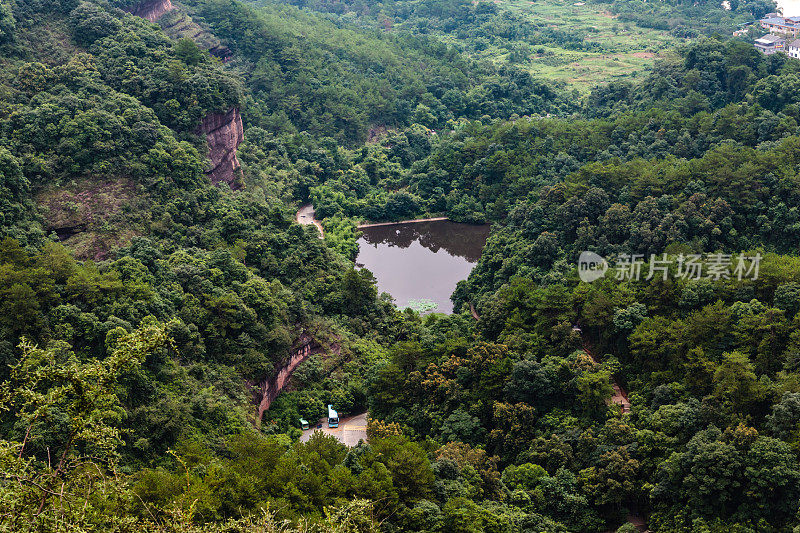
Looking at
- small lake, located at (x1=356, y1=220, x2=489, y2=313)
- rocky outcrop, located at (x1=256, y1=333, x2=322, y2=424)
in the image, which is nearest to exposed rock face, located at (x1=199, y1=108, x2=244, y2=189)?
small lake, located at (x1=356, y1=220, x2=489, y2=313)

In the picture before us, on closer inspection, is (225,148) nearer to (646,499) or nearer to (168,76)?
(168,76)

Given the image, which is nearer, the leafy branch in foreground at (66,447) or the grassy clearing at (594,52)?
the leafy branch in foreground at (66,447)

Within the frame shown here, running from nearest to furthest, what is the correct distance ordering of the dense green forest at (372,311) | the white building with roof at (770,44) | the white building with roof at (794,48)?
the dense green forest at (372,311)
the white building with roof at (794,48)
the white building with roof at (770,44)

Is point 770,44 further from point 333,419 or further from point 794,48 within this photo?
point 333,419

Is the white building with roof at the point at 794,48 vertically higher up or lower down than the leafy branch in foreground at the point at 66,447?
lower down

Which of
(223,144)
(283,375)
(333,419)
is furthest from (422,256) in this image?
(333,419)

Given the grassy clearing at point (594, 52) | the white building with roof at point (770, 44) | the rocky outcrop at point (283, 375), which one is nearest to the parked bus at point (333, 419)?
the rocky outcrop at point (283, 375)

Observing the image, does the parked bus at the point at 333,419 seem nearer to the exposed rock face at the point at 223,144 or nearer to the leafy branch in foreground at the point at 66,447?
the exposed rock face at the point at 223,144
